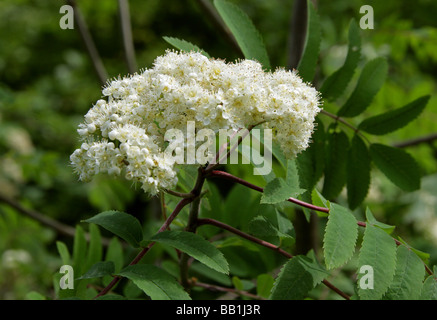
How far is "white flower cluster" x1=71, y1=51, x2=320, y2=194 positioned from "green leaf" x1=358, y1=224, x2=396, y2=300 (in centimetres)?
26

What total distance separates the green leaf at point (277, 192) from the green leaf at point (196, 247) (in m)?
0.14

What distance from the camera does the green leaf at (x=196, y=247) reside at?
883mm

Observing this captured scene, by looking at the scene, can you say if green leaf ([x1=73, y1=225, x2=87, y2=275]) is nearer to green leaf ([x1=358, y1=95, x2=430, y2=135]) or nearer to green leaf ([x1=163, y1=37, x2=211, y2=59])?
green leaf ([x1=163, y1=37, x2=211, y2=59])

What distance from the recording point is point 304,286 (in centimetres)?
97

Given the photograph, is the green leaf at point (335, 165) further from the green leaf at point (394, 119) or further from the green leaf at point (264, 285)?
the green leaf at point (264, 285)

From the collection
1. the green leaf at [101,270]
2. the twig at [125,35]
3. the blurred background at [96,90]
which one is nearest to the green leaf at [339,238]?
the green leaf at [101,270]

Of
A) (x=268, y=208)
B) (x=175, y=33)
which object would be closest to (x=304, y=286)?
(x=268, y=208)

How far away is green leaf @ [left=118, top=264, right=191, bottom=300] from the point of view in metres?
0.85

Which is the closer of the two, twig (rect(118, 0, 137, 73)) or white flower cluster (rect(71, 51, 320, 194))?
white flower cluster (rect(71, 51, 320, 194))

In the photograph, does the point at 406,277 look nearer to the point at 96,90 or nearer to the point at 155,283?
the point at 155,283

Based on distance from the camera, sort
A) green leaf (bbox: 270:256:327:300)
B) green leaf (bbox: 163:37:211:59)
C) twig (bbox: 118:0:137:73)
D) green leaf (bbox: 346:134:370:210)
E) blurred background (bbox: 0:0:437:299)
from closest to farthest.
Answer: green leaf (bbox: 270:256:327:300) → green leaf (bbox: 163:37:211:59) → green leaf (bbox: 346:134:370:210) → twig (bbox: 118:0:137:73) → blurred background (bbox: 0:0:437:299)

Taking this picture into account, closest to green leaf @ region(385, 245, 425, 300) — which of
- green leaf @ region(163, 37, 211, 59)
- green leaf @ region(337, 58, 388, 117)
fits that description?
green leaf @ region(337, 58, 388, 117)

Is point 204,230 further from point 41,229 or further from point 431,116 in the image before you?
point 41,229

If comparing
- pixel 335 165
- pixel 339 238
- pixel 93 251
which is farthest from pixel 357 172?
pixel 93 251
